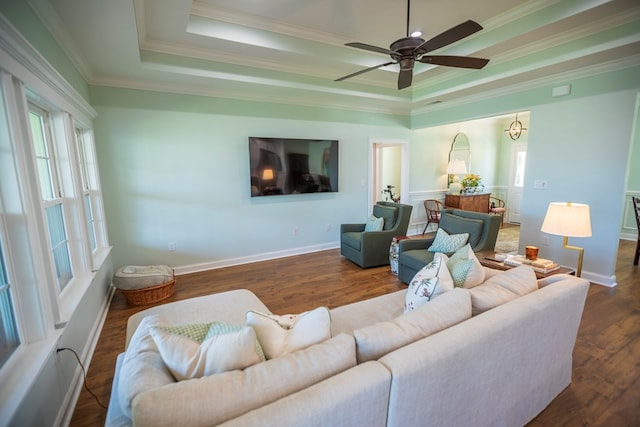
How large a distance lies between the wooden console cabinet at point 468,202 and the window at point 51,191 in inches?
254

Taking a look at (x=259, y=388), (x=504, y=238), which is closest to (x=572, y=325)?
(x=259, y=388)

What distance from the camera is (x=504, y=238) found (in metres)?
5.85

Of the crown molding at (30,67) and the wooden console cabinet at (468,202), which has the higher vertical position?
the crown molding at (30,67)

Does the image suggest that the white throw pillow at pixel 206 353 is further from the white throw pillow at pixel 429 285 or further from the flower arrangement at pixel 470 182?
the flower arrangement at pixel 470 182

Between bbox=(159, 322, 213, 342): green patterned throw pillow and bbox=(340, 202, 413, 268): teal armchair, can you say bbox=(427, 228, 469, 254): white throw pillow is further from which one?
bbox=(159, 322, 213, 342): green patterned throw pillow

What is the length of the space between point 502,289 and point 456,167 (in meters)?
5.27

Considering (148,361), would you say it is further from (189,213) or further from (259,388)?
(189,213)

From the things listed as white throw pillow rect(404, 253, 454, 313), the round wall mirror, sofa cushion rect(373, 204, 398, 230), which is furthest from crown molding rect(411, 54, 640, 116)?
white throw pillow rect(404, 253, 454, 313)

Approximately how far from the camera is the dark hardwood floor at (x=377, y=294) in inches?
70.7

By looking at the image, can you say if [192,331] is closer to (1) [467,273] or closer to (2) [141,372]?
(2) [141,372]

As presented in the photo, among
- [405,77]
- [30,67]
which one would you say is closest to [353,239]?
[405,77]

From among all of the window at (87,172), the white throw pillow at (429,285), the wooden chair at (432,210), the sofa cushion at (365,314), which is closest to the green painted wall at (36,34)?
the window at (87,172)

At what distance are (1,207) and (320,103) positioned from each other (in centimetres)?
415

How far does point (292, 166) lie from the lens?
4.67 meters
